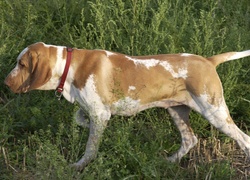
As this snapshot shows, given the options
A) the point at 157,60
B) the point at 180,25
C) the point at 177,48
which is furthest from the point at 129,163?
the point at 180,25

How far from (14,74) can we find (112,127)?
3.24 ft

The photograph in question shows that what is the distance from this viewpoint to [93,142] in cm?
490

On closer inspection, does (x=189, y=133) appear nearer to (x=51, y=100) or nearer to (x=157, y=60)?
(x=157, y=60)

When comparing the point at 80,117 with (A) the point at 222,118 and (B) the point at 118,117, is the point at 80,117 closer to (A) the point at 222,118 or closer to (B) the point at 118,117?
(B) the point at 118,117

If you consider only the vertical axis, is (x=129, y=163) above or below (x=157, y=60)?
below

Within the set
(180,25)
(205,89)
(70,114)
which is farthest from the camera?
(180,25)

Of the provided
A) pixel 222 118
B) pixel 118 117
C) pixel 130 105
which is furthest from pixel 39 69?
pixel 222 118

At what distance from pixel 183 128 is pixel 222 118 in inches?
21.5

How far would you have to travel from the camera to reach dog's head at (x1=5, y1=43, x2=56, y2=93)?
4.90m

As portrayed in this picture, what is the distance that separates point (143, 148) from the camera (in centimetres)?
508

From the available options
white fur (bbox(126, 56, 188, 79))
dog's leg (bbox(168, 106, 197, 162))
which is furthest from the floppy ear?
dog's leg (bbox(168, 106, 197, 162))

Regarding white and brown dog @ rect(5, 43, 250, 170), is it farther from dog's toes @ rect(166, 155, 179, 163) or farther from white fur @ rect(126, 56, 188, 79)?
dog's toes @ rect(166, 155, 179, 163)

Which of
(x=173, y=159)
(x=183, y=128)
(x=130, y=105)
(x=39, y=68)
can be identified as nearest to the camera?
(x=39, y=68)

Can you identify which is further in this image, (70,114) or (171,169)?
(70,114)
